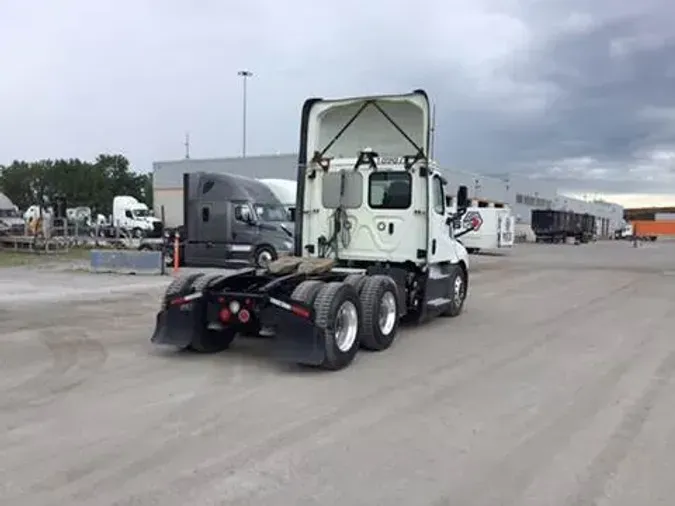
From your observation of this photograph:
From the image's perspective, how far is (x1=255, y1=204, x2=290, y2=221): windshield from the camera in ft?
78.5

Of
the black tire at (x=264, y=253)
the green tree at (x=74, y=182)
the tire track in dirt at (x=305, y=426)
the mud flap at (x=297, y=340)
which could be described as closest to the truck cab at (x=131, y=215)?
the black tire at (x=264, y=253)

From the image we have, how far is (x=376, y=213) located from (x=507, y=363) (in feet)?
11.8

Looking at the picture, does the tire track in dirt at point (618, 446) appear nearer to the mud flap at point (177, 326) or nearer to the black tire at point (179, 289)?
the mud flap at point (177, 326)

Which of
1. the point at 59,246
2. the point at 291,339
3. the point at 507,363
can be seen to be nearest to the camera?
the point at 291,339

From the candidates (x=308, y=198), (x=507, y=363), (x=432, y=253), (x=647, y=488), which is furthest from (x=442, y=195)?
(x=647, y=488)

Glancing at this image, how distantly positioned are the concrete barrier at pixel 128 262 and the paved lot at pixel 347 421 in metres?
9.40

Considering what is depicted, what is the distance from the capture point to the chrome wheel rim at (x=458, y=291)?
12516 millimetres

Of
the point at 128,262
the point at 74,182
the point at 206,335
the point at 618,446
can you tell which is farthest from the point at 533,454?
Result: the point at 74,182

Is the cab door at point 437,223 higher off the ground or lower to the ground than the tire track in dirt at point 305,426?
higher

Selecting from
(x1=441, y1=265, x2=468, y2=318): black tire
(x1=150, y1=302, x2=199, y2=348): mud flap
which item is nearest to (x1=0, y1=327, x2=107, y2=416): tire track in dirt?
(x1=150, y1=302, x2=199, y2=348): mud flap

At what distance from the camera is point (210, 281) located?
8758mm

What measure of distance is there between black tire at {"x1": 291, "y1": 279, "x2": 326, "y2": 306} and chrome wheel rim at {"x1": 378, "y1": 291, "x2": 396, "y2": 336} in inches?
55.1

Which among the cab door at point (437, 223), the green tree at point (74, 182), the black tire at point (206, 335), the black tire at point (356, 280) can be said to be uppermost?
the green tree at point (74, 182)

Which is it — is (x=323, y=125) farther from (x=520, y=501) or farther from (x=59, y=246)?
(x=59, y=246)
